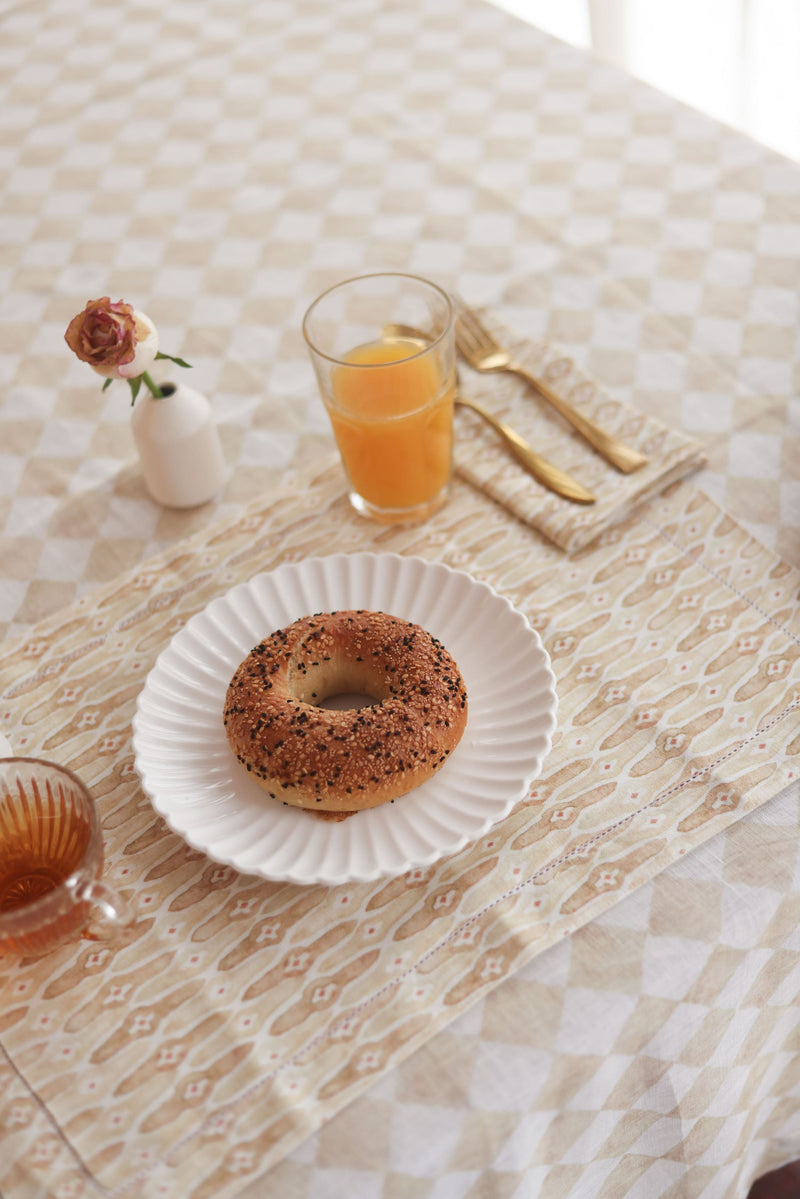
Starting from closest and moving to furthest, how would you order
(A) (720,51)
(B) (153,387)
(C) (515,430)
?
(B) (153,387) → (C) (515,430) → (A) (720,51)

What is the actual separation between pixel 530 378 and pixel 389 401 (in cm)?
22

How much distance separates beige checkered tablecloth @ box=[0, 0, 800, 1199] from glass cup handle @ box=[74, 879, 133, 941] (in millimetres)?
33

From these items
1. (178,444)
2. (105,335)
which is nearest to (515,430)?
(178,444)

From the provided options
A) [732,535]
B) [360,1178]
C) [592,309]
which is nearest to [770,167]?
[592,309]

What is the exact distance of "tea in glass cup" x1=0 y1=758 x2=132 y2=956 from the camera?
0.84 m

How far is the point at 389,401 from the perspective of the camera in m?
1.14

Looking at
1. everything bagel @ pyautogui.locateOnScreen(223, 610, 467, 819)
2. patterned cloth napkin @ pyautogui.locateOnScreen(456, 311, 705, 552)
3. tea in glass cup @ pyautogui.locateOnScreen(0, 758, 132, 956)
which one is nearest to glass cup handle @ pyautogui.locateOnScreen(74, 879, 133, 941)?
tea in glass cup @ pyautogui.locateOnScreen(0, 758, 132, 956)

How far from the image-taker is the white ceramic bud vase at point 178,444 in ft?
3.83

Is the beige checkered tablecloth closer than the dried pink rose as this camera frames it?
Yes

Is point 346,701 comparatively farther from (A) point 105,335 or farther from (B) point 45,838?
(A) point 105,335

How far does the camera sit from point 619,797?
935mm

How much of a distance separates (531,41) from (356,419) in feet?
3.40

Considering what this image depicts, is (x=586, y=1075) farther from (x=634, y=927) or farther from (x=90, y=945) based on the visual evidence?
(x=90, y=945)

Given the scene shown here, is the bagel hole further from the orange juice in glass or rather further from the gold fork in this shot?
the gold fork
